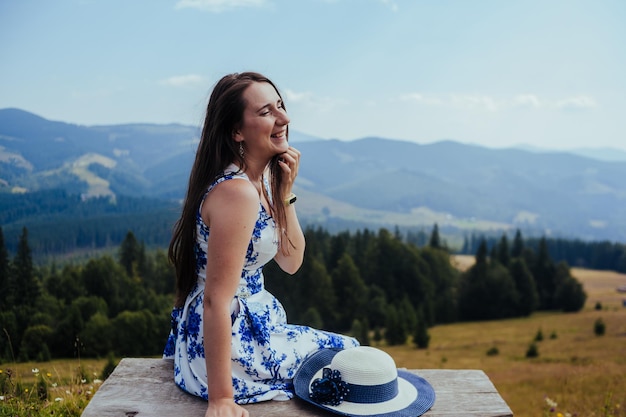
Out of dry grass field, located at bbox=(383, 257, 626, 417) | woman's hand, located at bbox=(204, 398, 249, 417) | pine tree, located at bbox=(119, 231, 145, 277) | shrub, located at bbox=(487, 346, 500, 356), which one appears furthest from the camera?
pine tree, located at bbox=(119, 231, 145, 277)

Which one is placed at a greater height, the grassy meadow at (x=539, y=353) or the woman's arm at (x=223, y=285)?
the woman's arm at (x=223, y=285)

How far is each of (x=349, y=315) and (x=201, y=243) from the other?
235 feet

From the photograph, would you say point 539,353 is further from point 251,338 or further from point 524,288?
point 251,338

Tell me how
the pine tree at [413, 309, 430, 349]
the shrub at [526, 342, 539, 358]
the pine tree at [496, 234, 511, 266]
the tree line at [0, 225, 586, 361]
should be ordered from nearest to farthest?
the tree line at [0, 225, 586, 361]
the shrub at [526, 342, 539, 358]
the pine tree at [413, 309, 430, 349]
the pine tree at [496, 234, 511, 266]

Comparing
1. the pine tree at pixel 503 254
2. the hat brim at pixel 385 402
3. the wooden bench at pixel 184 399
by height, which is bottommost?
the pine tree at pixel 503 254

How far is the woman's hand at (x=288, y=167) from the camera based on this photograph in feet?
13.1

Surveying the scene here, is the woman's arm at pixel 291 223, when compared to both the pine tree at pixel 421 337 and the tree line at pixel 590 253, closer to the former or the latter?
the pine tree at pixel 421 337

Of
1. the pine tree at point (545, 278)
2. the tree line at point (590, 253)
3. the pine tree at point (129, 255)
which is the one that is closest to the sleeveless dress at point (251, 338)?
the pine tree at point (129, 255)

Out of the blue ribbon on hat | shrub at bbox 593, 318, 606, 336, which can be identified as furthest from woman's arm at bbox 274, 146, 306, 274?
shrub at bbox 593, 318, 606, 336

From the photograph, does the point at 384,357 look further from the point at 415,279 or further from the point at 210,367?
the point at 415,279

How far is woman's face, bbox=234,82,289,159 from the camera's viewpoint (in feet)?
11.8

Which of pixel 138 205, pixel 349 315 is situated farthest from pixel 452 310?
pixel 138 205

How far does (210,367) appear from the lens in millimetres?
3320

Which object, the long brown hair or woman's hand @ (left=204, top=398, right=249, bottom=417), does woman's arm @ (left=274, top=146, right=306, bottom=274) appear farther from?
woman's hand @ (left=204, top=398, right=249, bottom=417)
